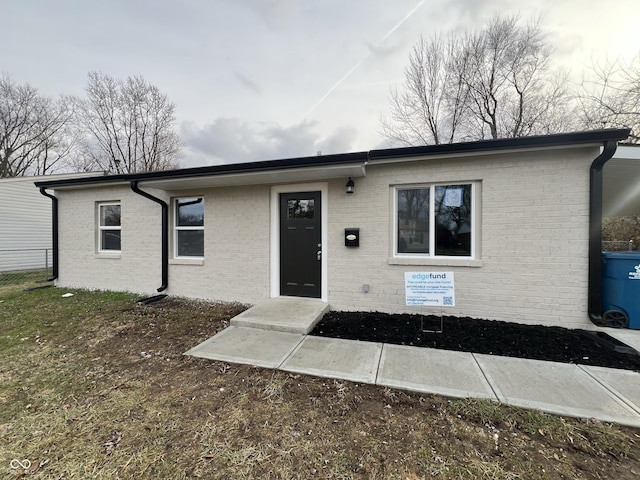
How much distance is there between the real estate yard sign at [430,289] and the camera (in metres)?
4.04

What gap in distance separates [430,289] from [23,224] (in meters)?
16.4

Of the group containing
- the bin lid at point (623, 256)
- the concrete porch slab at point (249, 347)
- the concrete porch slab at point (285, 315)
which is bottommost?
the concrete porch slab at point (249, 347)

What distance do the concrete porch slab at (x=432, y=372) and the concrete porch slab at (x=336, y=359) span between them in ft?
0.48

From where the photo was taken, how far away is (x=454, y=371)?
3.05 metres

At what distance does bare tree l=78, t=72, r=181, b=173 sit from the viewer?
66.6 ft

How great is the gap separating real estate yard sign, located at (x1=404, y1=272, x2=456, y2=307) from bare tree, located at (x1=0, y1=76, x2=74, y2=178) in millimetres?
26488

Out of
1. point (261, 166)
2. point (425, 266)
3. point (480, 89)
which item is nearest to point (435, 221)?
point (425, 266)

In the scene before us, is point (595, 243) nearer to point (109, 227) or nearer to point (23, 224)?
point (109, 227)

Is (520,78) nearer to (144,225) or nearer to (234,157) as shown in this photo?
(234,157)

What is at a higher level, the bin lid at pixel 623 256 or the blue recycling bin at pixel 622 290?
the bin lid at pixel 623 256

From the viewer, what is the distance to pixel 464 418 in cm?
231

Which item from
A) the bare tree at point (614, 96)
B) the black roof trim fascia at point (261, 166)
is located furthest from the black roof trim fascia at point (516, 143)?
the bare tree at point (614, 96)

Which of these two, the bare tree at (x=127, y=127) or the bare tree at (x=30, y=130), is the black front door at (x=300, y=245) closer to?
the bare tree at (x=127, y=127)

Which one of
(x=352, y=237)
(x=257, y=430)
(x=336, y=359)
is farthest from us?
(x=352, y=237)
